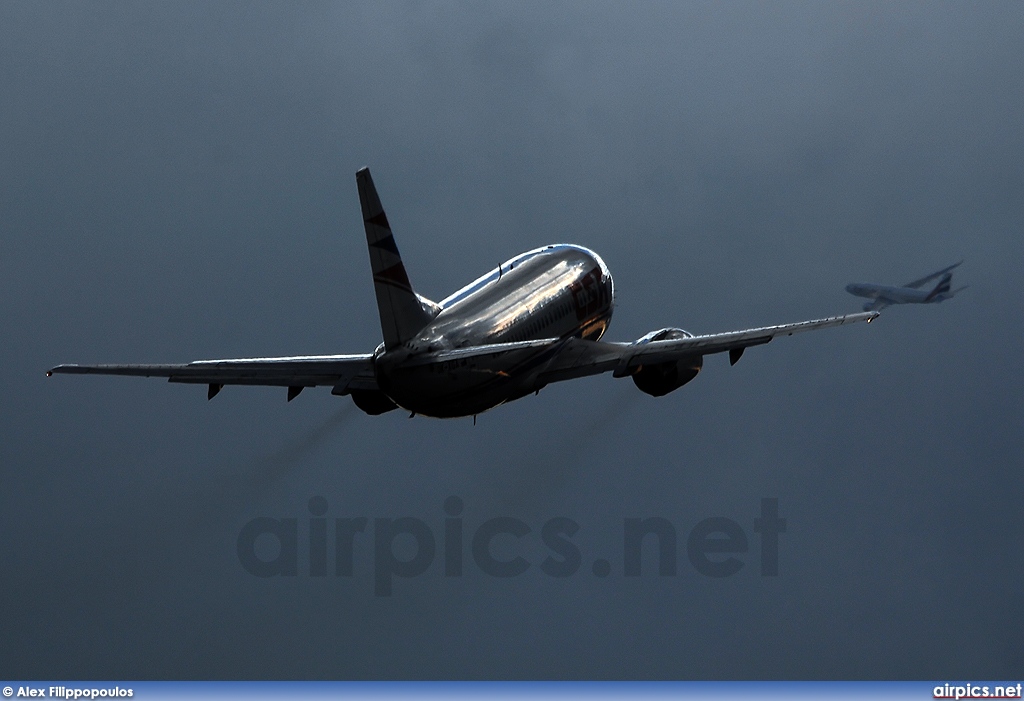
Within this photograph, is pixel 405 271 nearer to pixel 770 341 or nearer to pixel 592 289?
pixel 770 341

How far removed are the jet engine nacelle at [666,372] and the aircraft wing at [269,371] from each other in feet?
42.2

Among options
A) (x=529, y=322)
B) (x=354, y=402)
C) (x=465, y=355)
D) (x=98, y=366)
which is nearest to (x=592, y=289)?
(x=529, y=322)

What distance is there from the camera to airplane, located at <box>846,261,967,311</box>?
432 feet

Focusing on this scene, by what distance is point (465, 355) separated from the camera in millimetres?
47781

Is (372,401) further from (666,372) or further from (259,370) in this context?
(666,372)

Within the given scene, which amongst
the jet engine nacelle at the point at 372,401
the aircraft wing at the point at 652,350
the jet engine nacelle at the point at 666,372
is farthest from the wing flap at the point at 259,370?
the jet engine nacelle at the point at 666,372

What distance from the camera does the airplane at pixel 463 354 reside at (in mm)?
48094

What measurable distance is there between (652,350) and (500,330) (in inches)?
217

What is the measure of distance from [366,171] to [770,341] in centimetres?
1500

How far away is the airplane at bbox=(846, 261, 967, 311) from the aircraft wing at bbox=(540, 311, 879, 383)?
73.5m

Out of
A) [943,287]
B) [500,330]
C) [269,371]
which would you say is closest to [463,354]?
[500,330]

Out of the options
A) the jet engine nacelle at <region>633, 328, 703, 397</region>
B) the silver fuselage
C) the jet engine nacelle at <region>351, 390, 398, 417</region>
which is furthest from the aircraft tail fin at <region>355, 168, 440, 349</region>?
the jet engine nacelle at <region>633, 328, 703, 397</region>

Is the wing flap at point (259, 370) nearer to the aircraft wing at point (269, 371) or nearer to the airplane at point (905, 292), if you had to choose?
the aircraft wing at point (269, 371)

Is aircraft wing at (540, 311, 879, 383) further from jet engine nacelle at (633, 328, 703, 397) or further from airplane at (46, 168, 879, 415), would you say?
jet engine nacelle at (633, 328, 703, 397)
